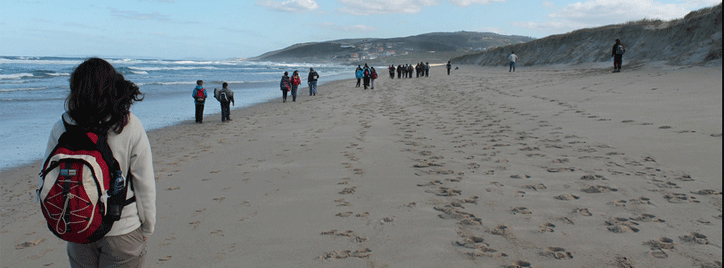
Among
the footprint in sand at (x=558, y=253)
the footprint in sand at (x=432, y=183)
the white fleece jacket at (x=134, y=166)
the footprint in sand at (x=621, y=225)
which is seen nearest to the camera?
the white fleece jacket at (x=134, y=166)

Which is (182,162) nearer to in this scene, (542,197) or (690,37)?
(542,197)

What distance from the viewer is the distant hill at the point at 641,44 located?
1625 cm

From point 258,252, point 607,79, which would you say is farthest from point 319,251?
point 607,79

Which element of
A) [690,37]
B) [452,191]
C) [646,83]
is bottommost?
[452,191]

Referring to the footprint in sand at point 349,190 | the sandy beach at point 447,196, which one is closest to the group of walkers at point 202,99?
the sandy beach at point 447,196

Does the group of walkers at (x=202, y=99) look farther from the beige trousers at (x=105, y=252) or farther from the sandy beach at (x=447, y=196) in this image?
the beige trousers at (x=105, y=252)

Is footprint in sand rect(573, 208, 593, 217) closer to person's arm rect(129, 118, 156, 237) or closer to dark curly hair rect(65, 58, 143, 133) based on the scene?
person's arm rect(129, 118, 156, 237)

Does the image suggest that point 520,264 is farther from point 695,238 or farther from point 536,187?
point 536,187

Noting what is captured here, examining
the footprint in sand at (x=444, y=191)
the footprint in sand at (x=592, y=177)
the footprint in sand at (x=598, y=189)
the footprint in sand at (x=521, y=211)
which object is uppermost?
the footprint in sand at (x=592, y=177)

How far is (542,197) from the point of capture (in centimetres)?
423

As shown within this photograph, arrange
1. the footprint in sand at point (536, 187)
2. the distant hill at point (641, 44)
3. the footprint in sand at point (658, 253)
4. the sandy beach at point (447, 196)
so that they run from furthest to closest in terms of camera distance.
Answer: the distant hill at point (641, 44)
the footprint in sand at point (536, 187)
the sandy beach at point (447, 196)
the footprint in sand at point (658, 253)

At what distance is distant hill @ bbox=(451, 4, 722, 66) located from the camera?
53.3ft

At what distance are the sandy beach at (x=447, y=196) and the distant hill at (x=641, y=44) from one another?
1004 cm

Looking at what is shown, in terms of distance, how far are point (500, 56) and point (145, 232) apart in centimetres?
4792
